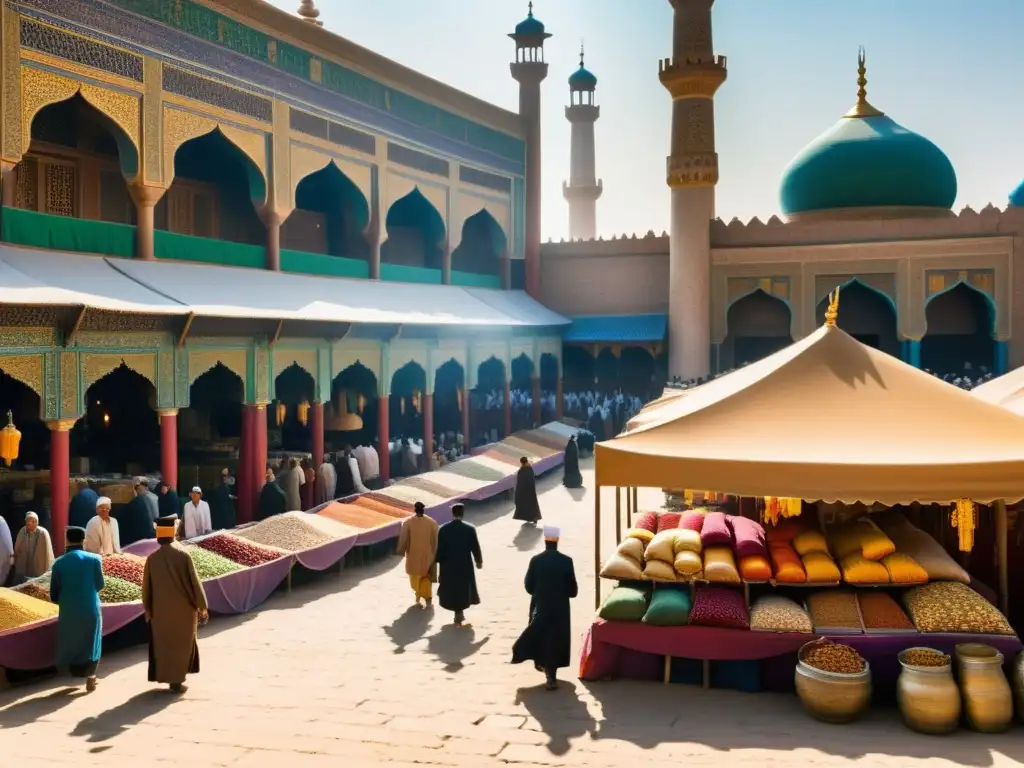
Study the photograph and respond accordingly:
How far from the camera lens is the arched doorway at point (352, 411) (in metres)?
19.1

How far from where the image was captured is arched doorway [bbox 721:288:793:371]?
1061 inches

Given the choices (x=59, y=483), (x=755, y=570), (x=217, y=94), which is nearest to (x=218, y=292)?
(x=217, y=94)

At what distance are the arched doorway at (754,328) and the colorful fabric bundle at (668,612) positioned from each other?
65.2 ft

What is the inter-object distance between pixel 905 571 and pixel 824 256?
62.3ft

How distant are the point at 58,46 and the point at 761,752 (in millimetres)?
11641

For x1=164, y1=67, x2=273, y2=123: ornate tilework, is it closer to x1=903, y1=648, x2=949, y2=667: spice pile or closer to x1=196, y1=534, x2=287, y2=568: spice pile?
x1=196, y1=534, x2=287, y2=568: spice pile

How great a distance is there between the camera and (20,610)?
26.3 ft

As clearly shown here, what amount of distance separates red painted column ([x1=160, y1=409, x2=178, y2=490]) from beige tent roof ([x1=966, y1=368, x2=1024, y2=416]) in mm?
9485

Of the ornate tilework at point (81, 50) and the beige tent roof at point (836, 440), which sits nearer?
the beige tent roof at point (836, 440)

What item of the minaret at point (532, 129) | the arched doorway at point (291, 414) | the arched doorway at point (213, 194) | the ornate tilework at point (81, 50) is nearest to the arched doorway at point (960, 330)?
the minaret at point (532, 129)

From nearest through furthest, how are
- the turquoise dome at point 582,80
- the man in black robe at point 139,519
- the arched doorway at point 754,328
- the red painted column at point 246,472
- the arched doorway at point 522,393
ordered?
the man in black robe at point 139,519 → the red painted column at point 246,472 → the arched doorway at point 522,393 → the arched doorway at point 754,328 → the turquoise dome at point 582,80

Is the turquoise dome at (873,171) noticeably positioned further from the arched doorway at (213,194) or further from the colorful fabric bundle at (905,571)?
the colorful fabric bundle at (905,571)

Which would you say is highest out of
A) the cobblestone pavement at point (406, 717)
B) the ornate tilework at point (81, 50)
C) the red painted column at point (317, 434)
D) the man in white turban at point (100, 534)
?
the ornate tilework at point (81, 50)

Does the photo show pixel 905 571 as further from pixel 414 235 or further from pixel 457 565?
pixel 414 235
